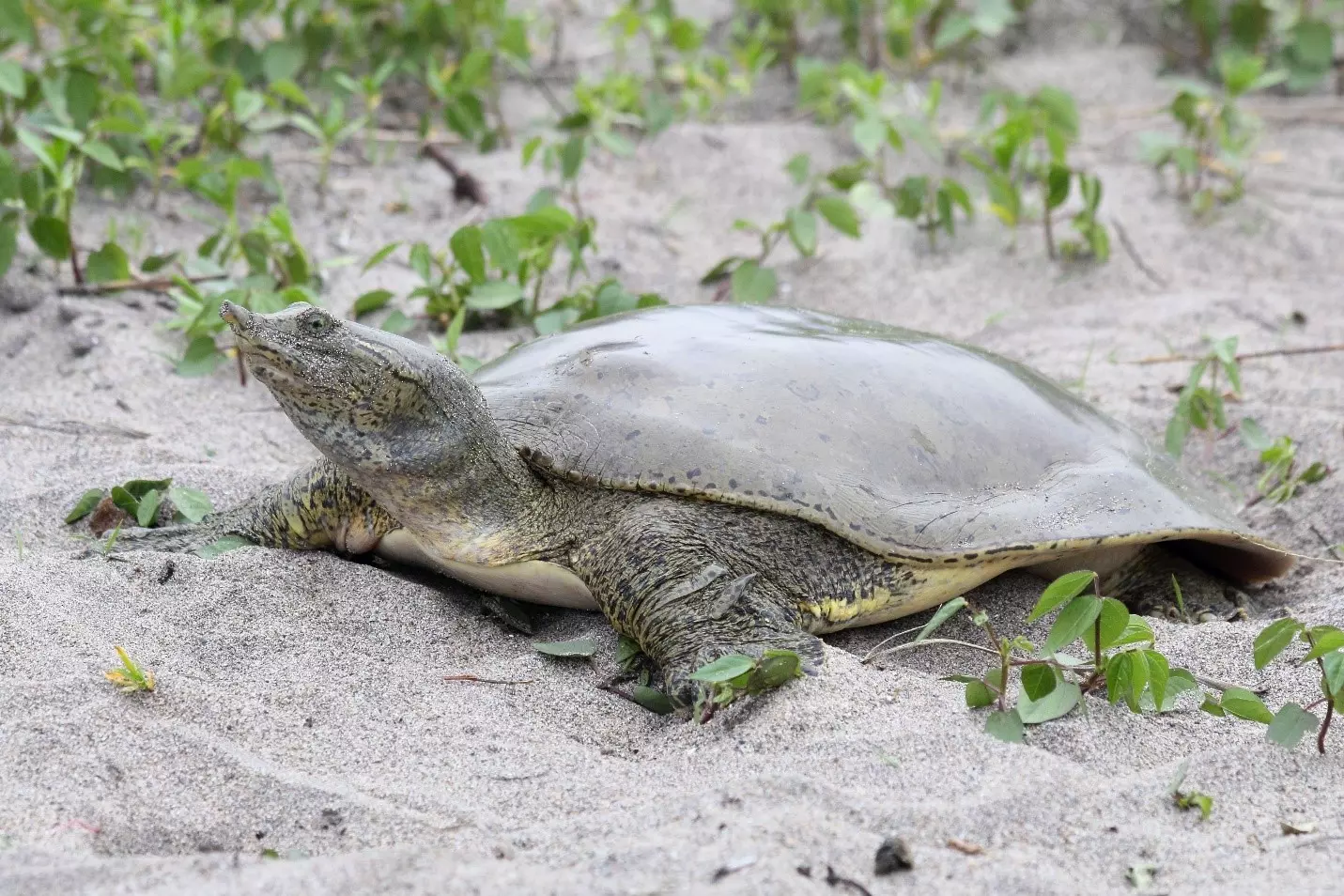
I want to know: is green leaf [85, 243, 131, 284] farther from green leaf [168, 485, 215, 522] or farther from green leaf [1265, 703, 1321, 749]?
green leaf [1265, 703, 1321, 749]

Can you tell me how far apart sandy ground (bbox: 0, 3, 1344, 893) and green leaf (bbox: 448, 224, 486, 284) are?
62cm

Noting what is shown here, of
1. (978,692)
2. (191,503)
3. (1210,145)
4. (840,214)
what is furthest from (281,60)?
(978,692)

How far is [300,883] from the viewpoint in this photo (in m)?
1.52

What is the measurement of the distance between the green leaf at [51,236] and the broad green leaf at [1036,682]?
2.66 meters

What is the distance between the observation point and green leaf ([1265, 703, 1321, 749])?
6.21 feet

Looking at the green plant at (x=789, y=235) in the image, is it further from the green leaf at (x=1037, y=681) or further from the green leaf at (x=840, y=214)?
the green leaf at (x=1037, y=681)

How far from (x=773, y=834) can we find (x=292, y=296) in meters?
2.14

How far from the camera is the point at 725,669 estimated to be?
1.98m

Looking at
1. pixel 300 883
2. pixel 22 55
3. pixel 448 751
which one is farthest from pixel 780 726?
pixel 22 55

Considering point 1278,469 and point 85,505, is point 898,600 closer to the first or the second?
point 1278,469

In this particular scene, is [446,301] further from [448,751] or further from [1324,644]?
[1324,644]

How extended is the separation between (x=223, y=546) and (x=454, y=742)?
866mm

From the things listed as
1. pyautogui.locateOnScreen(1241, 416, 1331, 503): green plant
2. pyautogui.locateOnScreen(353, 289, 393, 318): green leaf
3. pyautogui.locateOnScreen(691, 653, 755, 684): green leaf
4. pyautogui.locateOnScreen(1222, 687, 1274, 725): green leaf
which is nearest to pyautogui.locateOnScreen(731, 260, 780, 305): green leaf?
pyautogui.locateOnScreen(353, 289, 393, 318): green leaf

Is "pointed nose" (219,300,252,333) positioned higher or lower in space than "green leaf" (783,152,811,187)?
higher
